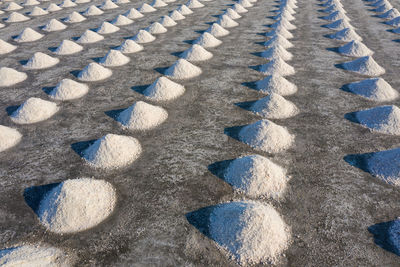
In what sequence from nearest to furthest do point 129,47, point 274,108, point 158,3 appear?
point 274,108 → point 129,47 → point 158,3

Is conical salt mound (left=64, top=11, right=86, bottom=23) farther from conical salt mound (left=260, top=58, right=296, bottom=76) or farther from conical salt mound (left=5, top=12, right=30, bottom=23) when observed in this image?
conical salt mound (left=260, top=58, right=296, bottom=76)

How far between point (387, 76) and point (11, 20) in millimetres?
15021

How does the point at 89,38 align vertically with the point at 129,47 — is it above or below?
below

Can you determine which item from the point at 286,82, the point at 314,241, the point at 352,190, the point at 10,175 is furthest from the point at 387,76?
the point at 10,175

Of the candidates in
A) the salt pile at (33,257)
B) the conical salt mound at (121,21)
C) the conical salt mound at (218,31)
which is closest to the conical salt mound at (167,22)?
the conical salt mound at (121,21)

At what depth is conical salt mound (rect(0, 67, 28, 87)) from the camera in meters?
7.03

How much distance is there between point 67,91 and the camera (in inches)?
252

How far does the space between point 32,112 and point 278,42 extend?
24.5ft

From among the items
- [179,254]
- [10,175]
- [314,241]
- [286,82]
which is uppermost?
[286,82]

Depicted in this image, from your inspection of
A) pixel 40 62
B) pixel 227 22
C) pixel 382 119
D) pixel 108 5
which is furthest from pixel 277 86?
pixel 108 5

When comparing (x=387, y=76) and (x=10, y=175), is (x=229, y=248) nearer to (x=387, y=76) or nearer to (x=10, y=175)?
(x=10, y=175)

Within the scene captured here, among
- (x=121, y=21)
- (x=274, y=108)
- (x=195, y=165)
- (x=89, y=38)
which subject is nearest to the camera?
(x=195, y=165)

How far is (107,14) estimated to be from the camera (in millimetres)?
13102

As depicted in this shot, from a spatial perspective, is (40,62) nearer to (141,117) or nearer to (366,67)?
(141,117)
